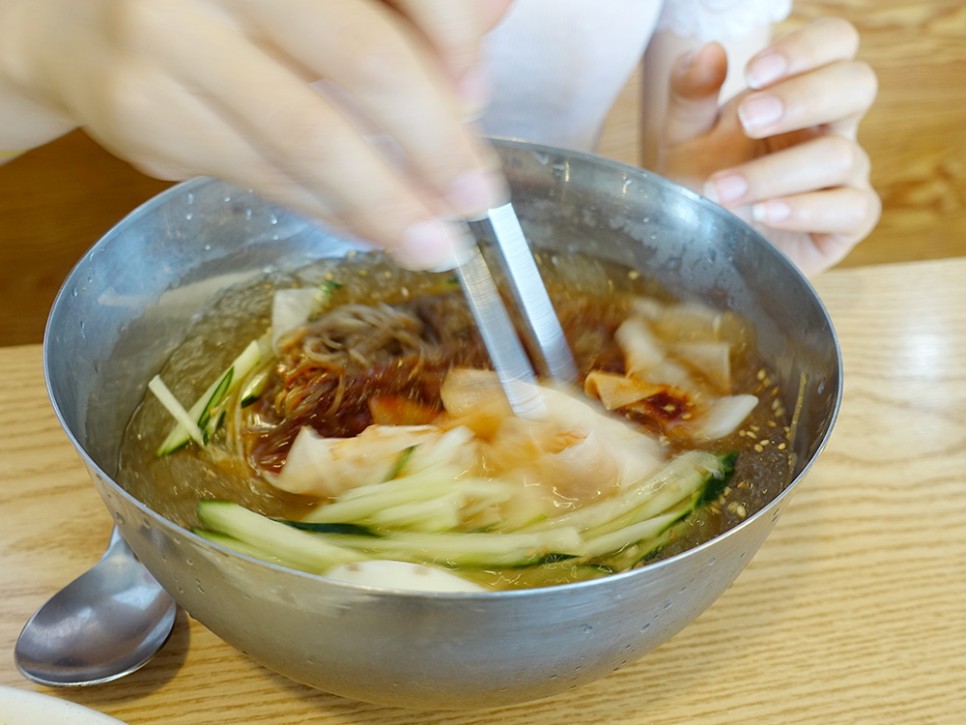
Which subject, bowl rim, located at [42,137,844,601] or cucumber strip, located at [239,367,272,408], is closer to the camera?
bowl rim, located at [42,137,844,601]

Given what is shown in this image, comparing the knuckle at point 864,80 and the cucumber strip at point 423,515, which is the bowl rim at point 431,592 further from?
the knuckle at point 864,80

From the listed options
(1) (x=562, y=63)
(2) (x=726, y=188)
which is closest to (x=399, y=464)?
(2) (x=726, y=188)

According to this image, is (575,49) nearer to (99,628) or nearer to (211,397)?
(211,397)

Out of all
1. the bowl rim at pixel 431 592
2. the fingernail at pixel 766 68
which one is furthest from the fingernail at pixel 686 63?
the bowl rim at pixel 431 592

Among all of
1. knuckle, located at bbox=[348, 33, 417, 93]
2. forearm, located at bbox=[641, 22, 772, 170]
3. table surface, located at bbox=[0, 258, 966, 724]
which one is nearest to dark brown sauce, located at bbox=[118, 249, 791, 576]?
table surface, located at bbox=[0, 258, 966, 724]

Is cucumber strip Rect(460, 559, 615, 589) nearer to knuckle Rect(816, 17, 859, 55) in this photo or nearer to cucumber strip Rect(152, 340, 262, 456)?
cucumber strip Rect(152, 340, 262, 456)

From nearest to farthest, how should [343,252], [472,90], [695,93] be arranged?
1. [472,90]
2. [343,252]
3. [695,93]
